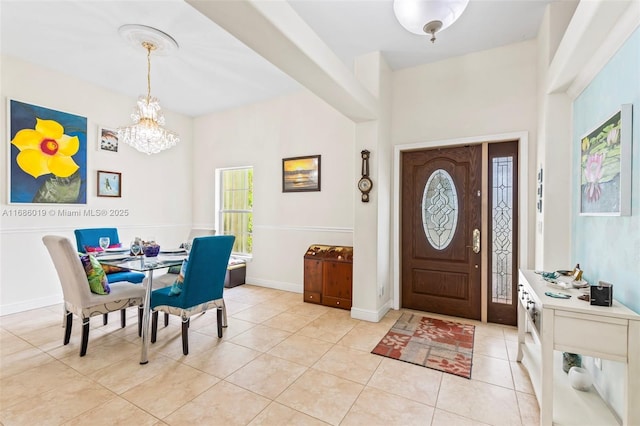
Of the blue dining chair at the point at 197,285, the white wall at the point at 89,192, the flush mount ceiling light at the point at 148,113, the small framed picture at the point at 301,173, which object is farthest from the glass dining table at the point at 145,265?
the small framed picture at the point at 301,173

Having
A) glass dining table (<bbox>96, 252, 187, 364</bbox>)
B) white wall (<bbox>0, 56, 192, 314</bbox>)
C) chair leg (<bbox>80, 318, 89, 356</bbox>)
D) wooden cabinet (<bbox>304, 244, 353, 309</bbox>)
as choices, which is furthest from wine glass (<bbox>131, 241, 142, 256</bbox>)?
wooden cabinet (<bbox>304, 244, 353, 309</bbox>)

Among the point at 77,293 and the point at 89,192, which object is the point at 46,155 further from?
the point at 77,293

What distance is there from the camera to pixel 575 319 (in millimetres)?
1600

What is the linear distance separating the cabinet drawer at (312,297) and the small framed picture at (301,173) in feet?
5.05

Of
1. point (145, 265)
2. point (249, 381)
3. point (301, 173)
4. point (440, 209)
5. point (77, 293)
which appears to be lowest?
point (249, 381)

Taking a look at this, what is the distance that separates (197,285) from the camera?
271 cm

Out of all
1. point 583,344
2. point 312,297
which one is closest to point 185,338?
point 312,297

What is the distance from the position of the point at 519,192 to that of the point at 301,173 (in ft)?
9.46

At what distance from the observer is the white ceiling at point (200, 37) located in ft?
8.84

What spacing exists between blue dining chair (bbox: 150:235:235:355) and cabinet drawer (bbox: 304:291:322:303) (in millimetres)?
1578

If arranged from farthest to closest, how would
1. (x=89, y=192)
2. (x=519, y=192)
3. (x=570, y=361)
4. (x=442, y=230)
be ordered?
(x=89, y=192) → (x=442, y=230) → (x=519, y=192) → (x=570, y=361)

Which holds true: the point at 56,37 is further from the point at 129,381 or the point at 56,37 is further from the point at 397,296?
the point at 397,296

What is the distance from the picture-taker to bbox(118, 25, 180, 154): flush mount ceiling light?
3.06 metres

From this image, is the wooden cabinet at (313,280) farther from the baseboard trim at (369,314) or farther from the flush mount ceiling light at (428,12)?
the flush mount ceiling light at (428,12)
